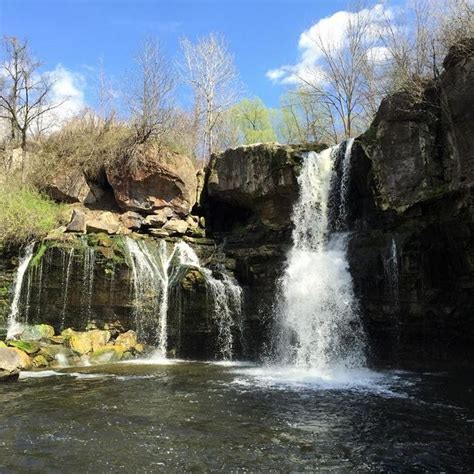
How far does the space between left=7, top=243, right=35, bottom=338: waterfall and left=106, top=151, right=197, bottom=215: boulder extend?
16.2 ft

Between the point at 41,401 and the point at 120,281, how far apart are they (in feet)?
25.1

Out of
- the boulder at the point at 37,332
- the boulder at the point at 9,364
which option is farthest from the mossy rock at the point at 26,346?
the boulder at the point at 9,364

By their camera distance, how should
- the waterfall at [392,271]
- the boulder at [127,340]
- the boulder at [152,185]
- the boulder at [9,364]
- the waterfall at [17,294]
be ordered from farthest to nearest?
the boulder at [152,185], the waterfall at [17,294], the boulder at [127,340], the waterfall at [392,271], the boulder at [9,364]

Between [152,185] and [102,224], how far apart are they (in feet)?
11.3

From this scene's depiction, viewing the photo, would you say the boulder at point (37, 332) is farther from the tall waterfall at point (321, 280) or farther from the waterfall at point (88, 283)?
the tall waterfall at point (321, 280)

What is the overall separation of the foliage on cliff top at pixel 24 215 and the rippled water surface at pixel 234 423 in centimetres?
741

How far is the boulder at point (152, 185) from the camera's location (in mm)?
21531

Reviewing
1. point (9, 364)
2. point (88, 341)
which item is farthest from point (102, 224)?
point (9, 364)

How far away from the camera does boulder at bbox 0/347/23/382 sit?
1147 centimetres

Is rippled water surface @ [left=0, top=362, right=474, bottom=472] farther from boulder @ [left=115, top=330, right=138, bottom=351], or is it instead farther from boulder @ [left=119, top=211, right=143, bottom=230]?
boulder @ [left=119, top=211, right=143, bottom=230]

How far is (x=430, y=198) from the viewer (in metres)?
14.8

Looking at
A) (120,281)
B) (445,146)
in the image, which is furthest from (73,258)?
(445,146)

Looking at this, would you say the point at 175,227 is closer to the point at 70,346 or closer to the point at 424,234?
the point at 70,346

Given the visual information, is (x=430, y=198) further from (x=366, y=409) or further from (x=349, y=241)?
(x=366, y=409)
